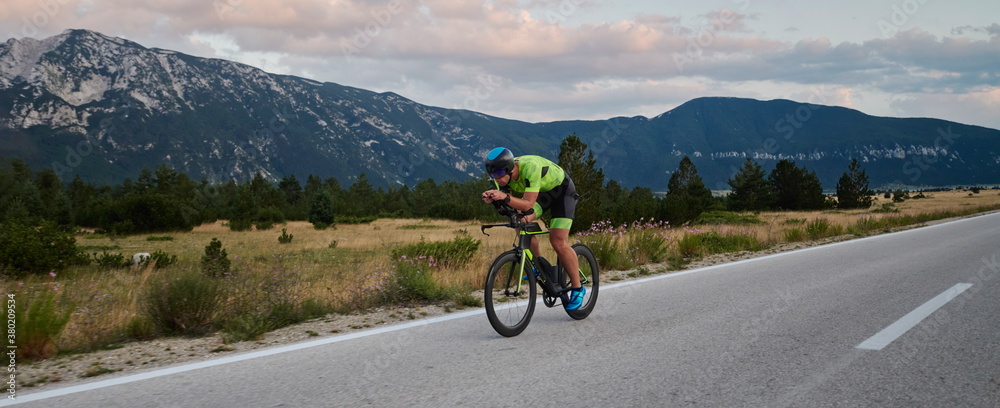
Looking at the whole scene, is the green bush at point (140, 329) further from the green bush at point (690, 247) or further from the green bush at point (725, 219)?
the green bush at point (725, 219)

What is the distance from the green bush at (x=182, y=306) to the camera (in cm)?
575

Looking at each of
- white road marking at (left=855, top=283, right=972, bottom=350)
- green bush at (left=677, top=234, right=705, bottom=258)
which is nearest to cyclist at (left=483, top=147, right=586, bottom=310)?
white road marking at (left=855, top=283, right=972, bottom=350)

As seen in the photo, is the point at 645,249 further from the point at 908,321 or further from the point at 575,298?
the point at 575,298

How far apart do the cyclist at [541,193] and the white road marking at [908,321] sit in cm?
246

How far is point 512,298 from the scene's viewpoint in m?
5.36

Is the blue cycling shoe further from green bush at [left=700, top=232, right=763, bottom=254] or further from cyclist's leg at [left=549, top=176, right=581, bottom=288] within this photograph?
green bush at [left=700, top=232, right=763, bottom=254]

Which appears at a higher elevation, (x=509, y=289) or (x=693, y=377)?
(x=509, y=289)

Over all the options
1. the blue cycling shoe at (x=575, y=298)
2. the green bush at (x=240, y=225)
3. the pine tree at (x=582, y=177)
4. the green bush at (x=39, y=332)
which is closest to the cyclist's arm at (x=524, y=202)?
the blue cycling shoe at (x=575, y=298)

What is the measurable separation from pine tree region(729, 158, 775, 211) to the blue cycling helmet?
70854 millimetres

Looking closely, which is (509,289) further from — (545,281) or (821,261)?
(821,261)

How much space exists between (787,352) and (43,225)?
55.4 feet

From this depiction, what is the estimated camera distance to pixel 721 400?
3.42 metres

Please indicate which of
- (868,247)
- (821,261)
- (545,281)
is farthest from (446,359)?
(868,247)

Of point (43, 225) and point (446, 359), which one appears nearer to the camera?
point (446, 359)
